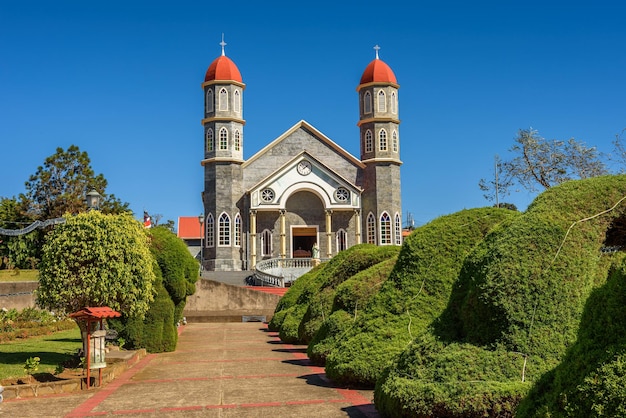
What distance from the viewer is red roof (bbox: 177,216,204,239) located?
6519 centimetres

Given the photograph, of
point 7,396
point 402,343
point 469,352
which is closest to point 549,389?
point 469,352

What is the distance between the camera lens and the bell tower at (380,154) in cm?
4566

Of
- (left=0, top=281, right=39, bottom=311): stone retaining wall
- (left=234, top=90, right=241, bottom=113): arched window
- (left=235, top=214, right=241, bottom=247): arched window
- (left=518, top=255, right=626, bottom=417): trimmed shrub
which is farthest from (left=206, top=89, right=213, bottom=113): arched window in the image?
(left=518, top=255, right=626, bottom=417): trimmed shrub

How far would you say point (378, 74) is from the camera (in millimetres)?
47188

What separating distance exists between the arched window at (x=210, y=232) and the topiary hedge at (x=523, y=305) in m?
38.7

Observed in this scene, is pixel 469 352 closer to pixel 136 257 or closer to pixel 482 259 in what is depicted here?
pixel 482 259

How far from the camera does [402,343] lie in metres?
9.67

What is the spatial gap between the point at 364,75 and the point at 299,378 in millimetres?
39209

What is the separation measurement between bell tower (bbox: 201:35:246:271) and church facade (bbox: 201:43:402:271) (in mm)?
73

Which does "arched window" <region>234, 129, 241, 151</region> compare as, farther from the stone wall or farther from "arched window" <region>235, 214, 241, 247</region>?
the stone wall

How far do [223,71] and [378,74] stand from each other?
11732 millimetres

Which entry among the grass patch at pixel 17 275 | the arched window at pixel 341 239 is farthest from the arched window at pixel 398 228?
the grass patch at pixel 17 275

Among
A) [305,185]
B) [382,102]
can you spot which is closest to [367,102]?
[382,102]

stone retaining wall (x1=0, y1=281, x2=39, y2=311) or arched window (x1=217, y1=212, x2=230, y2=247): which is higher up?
arched window (x1=217, y1=212, x2=230, y2=247)
